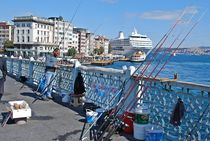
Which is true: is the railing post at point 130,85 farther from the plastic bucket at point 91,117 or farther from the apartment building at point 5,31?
the apartment building at point 5,31

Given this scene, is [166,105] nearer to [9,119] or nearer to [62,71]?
[9,119]

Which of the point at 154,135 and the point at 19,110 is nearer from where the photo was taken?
the point at 154,135

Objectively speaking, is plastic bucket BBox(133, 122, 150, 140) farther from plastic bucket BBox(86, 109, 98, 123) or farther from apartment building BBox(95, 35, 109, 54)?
apartment building BBox(95, 35, 109, 54)

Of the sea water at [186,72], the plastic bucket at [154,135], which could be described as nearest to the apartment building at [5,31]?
the sea water at [186,72]

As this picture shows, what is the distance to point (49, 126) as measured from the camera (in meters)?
5.80

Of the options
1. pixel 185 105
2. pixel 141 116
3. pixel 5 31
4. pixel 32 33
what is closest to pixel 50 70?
pixel 141 116

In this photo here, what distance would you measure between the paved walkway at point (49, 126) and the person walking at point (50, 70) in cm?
84

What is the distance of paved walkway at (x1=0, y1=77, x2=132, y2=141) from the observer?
5.08 meters

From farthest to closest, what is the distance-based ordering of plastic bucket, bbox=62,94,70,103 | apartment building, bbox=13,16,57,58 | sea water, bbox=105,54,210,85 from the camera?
1. apartment building, bbox=13,16,57,58
2. sea water, bbox=105,54,210,85
3. plastic bucket, bbox=62,94,70,103

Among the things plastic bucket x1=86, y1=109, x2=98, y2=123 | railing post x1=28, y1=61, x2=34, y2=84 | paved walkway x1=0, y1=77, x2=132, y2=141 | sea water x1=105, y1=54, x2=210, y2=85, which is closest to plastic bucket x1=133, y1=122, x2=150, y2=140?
paved walkway x1=0, y1=77, x2=132, y2=141

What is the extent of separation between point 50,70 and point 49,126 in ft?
12.0

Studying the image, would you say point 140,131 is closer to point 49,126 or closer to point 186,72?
point 49,126

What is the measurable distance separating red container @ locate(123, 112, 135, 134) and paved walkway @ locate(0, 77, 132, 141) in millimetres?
260

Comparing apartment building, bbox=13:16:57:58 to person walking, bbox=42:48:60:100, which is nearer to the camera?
person walking, bbox=42:48:60:100
